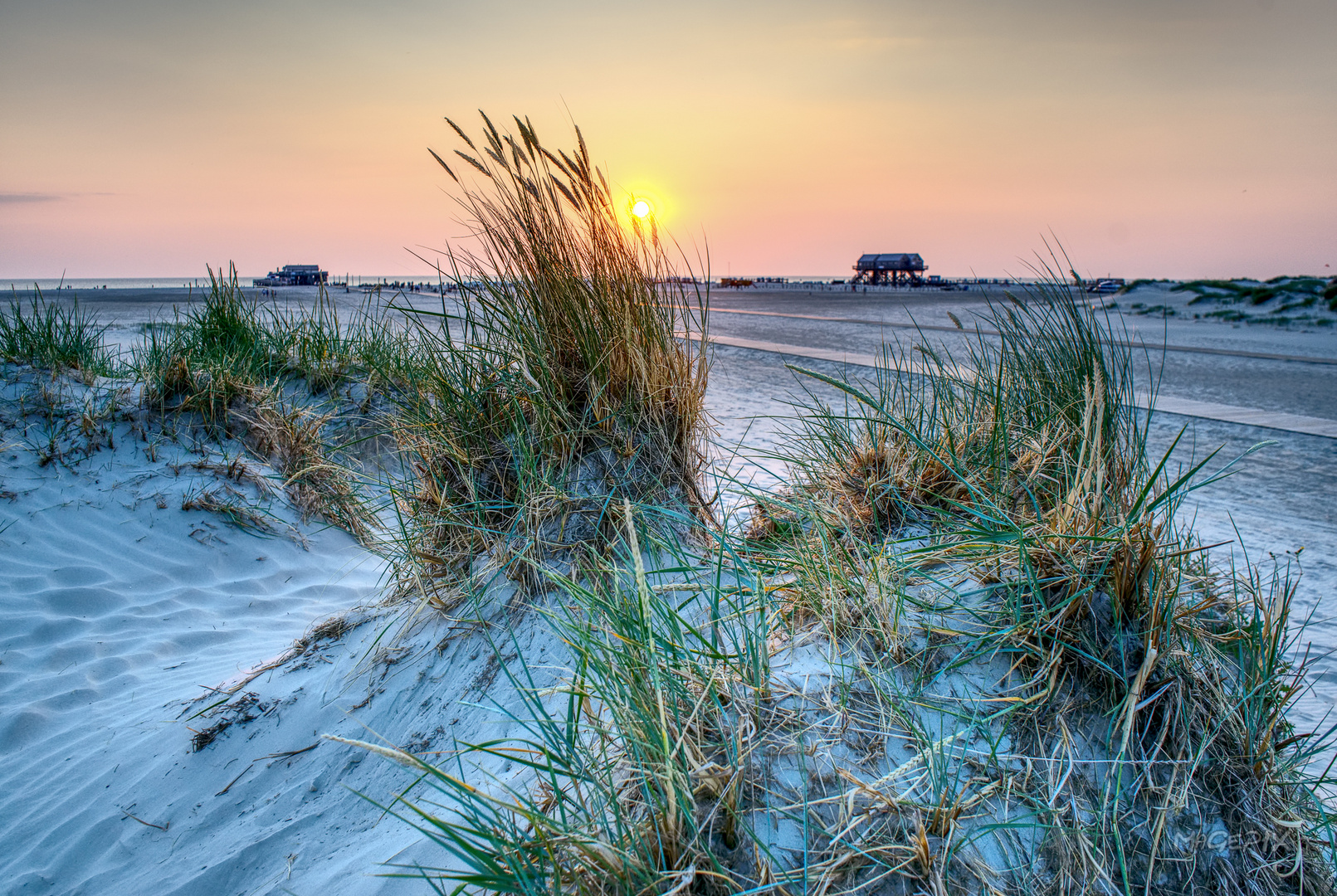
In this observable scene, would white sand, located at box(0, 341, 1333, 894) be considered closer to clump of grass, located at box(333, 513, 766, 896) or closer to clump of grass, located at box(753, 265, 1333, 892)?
clump of grass, located at box(333, 513, 766, 896)

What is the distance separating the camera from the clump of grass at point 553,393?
2.42 metres

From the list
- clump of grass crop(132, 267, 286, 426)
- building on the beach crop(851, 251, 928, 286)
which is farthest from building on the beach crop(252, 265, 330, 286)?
building on the beach crop(851, 251, 928, 286)

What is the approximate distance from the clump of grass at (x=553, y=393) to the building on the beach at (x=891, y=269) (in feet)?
286

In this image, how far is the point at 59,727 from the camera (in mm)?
2434

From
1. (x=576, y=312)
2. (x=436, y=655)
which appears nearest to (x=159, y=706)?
(x=436, y=655)

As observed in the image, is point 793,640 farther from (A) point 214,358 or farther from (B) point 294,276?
(B) point 294,276

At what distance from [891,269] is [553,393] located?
9385cm

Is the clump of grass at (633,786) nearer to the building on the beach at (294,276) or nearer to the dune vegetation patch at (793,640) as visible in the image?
the dune vegetation patch at (793,640)

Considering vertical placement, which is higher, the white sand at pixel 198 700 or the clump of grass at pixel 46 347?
the clump of grass at pixel 46 347

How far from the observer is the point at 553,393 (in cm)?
246

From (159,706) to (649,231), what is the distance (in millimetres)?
2517

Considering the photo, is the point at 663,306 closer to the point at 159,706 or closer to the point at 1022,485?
the point at 1022,485

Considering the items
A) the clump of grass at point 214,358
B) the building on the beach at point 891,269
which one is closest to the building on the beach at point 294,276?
the clump of grass at point 214,358

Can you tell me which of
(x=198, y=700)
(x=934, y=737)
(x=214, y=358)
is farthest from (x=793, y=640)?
(x=214, y=358)
